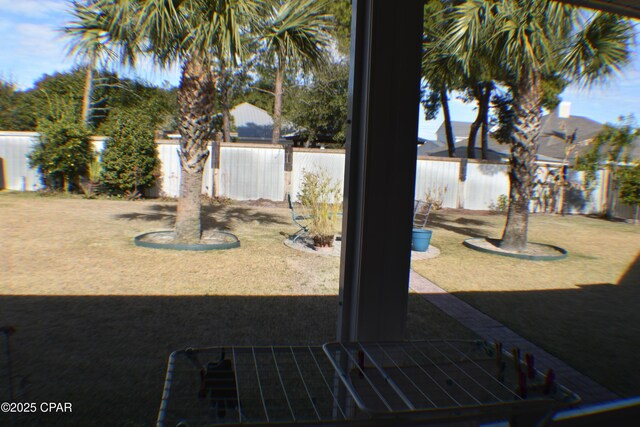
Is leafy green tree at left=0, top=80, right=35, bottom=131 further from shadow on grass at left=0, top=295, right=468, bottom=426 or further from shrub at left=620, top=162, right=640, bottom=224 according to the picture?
shrub at left=620, top=162, right=640, bottom=224

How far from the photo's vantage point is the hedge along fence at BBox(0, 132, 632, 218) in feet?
46.4

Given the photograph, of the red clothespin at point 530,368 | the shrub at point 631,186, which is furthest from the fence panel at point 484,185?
the red clothespin at point 530,368

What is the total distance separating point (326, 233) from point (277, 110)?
37.7 feet

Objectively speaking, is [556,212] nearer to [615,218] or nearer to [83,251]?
[615,218]

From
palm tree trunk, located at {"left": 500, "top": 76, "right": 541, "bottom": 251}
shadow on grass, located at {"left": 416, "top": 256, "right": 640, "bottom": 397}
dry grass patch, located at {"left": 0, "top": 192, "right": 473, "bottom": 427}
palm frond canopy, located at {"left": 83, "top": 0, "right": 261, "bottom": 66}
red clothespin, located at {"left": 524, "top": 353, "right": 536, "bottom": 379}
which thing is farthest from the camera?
palm tree trunk, located at {"left": 500, "top": 76, "right": 541, "bottom": 251}

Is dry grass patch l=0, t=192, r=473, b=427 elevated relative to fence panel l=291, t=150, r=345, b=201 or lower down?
lower down

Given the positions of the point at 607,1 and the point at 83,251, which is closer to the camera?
the point at 607,1

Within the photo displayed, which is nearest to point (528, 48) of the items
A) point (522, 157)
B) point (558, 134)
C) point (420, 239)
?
point (522, 157)

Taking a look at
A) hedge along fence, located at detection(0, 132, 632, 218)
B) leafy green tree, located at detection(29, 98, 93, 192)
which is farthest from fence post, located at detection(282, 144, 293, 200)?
leafy green tree, located at detection(29, 98, 93, 192)

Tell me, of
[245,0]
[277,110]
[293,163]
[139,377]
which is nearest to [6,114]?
[277,110]

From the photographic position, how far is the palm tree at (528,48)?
7367mm

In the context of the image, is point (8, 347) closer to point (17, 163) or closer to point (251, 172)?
point (251, 172)

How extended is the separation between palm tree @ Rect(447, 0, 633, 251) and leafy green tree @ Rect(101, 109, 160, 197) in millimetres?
9513

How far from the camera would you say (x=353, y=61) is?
1.84m
